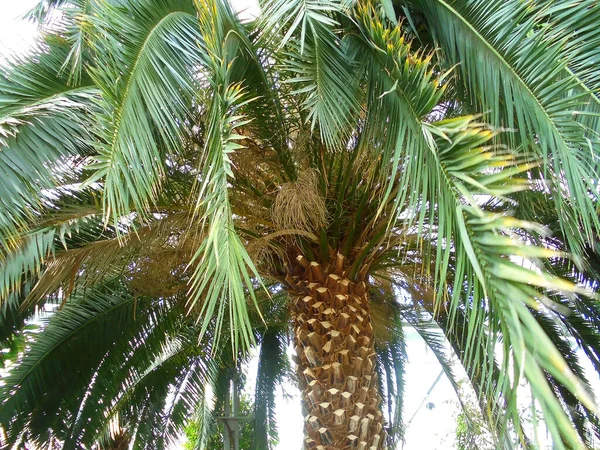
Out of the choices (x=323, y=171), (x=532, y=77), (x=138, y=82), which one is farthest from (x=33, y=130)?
(x=532, y=77)

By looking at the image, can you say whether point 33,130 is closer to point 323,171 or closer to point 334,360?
point 323,171

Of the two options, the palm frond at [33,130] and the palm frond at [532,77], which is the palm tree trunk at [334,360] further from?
the palm frond at [33,130]

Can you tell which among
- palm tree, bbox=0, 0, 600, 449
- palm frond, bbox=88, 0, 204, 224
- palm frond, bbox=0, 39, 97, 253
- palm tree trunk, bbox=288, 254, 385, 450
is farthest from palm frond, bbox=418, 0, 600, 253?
palm frond, bbox=0, 39, 97, 253

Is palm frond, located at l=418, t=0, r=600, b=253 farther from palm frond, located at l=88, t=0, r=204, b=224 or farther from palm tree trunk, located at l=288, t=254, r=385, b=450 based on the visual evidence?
palm tree trunk, located at l=288, t=254, r=385, b=450

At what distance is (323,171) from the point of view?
434cm

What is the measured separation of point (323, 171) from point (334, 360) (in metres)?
1.37

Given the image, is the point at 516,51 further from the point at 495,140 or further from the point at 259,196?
the point at 259,196

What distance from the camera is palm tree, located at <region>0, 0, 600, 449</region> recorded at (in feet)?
7.57

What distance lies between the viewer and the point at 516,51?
305 centimetres

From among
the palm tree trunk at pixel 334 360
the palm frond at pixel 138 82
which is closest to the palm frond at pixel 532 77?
the palm frond at pixel 138 82

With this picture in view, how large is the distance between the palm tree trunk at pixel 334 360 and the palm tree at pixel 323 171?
0.02 meters

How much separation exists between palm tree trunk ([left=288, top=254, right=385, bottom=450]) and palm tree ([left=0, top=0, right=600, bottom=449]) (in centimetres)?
2

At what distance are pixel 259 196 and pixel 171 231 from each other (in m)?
0.72

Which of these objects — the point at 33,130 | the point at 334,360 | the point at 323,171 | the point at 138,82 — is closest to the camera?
the point at 138,82
